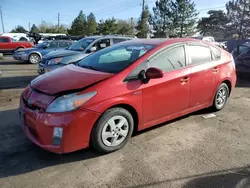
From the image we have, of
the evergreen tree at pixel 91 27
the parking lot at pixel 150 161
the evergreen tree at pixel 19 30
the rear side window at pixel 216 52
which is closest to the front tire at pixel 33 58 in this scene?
the parking lot at pixel 150 161

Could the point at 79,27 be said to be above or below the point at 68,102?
above

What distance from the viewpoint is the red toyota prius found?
308 centimetres

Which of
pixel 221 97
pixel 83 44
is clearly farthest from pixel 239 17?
pixel 221 97

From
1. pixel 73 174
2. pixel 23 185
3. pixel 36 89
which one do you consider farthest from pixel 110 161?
pixel 36 89

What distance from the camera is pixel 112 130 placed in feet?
11.1

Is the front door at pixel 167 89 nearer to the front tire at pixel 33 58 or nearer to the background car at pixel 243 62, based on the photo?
the background car at pixel 243 62

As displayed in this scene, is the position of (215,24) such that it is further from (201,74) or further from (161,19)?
(201,74)

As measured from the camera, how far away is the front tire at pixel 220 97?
16.5 ft

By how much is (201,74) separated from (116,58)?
5.17ft

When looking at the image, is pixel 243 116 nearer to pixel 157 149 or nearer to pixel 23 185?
pixel 157 149

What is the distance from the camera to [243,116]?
16.5 ft

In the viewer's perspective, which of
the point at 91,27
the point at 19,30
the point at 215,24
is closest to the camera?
the point at 215,24

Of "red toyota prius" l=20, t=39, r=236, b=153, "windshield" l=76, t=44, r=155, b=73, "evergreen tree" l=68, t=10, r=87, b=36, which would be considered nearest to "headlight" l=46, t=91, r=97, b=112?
"red toyota prius" l=20, t=39, r=236, b=153

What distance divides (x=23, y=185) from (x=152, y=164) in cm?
157
